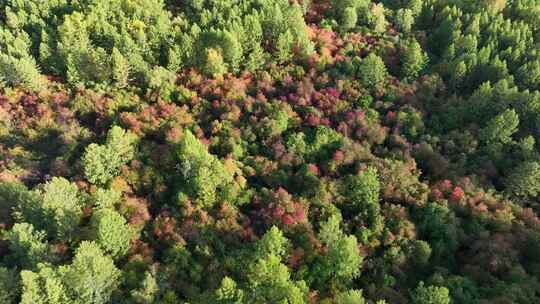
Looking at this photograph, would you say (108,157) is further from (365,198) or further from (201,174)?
(365,198)

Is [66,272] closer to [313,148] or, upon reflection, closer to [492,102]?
[313,148]

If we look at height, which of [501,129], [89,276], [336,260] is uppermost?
[501,129]

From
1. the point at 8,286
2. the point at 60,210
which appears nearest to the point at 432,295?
the point at 60,210

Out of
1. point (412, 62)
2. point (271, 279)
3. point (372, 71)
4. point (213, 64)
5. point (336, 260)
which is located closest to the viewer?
point (271, 279)

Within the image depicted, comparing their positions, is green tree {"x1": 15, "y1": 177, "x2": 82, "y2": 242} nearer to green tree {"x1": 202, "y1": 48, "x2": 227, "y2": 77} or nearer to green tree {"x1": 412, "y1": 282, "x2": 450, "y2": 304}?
green tree {"x1": 202, "y1": 48, "x2": 227, "y2": 77}

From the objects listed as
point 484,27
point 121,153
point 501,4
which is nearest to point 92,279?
point 121,153

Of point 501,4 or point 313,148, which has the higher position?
point 501,4

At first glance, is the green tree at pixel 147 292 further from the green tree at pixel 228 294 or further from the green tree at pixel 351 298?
the green tree at pixel 351 298

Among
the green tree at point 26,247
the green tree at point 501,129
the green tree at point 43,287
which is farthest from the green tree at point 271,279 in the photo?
the green tree at point 501,129
